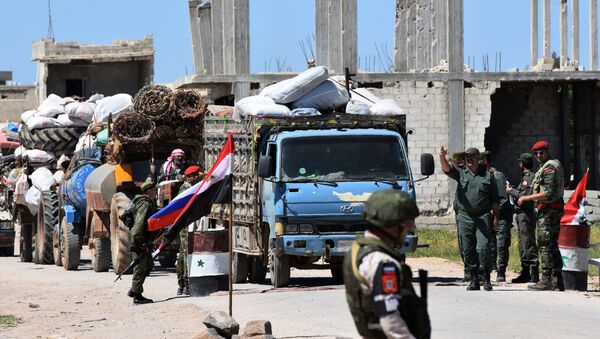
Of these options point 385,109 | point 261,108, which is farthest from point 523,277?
point 261,108

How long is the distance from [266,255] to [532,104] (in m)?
17.3

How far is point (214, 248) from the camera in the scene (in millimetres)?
15875

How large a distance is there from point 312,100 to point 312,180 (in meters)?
1.71

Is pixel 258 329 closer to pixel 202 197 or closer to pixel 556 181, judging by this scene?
pixel 202 197

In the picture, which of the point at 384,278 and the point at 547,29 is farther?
the point at 547,29

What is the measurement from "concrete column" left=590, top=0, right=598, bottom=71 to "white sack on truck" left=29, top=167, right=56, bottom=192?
14.8 m

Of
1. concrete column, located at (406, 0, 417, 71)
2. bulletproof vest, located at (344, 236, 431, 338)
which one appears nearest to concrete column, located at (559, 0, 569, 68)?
concrete column, located at (406, 0, 417, 71)

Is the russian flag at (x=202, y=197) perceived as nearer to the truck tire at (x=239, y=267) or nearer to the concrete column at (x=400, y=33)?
the truck tire at (x=239, y=267)

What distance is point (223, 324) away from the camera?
1184 cm

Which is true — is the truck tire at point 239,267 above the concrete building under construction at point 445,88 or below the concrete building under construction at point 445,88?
below

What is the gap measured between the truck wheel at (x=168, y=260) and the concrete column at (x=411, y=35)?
1457 cm

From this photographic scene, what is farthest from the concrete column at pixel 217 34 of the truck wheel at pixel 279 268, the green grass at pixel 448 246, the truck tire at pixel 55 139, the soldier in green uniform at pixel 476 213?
the soldier in green uniform at pixel 476 213

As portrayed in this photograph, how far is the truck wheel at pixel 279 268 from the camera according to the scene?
16391 millimetres

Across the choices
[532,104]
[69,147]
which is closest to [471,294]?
[69,147]
